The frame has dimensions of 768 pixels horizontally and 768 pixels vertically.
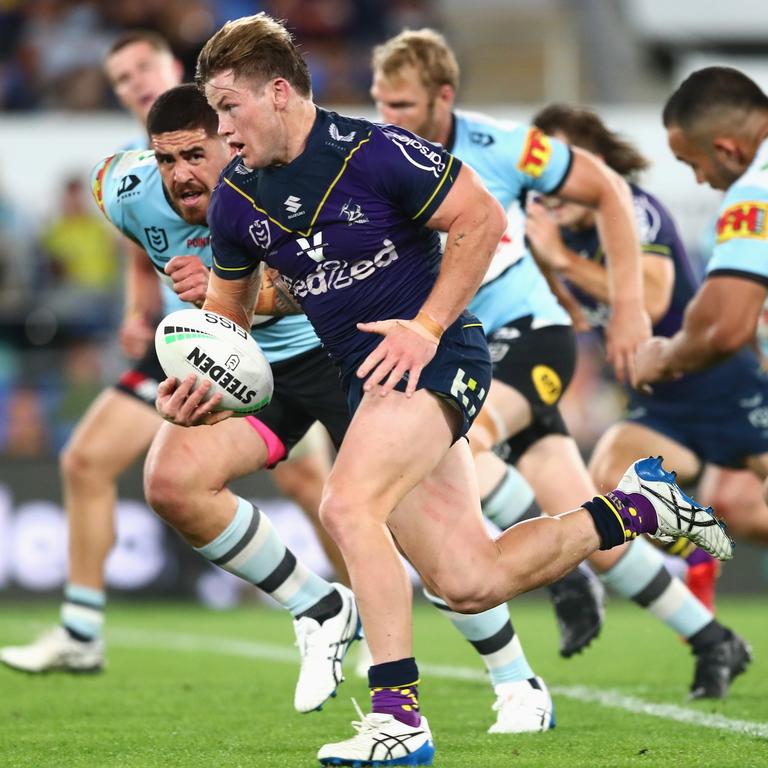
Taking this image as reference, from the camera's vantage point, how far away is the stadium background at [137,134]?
11.8 metres

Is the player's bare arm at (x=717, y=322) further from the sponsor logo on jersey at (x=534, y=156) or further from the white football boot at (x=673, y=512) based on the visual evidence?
the sponsor logo on jersey at (x=534, y=156)

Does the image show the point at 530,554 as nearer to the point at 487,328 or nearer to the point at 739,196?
the point at 739,196

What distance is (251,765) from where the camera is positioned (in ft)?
14.1

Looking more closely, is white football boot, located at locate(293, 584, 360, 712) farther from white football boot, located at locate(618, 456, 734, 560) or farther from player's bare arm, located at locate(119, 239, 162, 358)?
player's bare arm, located at locate(119, 239, 162, 358)

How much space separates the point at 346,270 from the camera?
445 centimetres

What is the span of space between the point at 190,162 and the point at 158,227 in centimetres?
46

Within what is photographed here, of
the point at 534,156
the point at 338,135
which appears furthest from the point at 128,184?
the point at 534,156

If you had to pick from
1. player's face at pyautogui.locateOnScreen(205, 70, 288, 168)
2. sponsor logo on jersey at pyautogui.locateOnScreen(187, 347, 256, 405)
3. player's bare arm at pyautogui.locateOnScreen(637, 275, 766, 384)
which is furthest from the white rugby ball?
player's bare arm at pyautogui.locateOnScreen(637, 275, 766, 384)

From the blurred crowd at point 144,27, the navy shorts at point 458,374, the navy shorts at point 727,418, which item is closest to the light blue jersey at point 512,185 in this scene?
the navy shorts at point 727,418

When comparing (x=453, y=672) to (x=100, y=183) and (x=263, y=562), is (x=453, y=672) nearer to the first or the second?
(x=263, y=562)

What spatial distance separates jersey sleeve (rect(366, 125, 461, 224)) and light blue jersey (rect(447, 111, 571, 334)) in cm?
148

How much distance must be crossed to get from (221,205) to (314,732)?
1.81 metres

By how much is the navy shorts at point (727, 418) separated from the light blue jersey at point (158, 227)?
2313mm

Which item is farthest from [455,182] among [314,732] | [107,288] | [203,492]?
[107,288]
